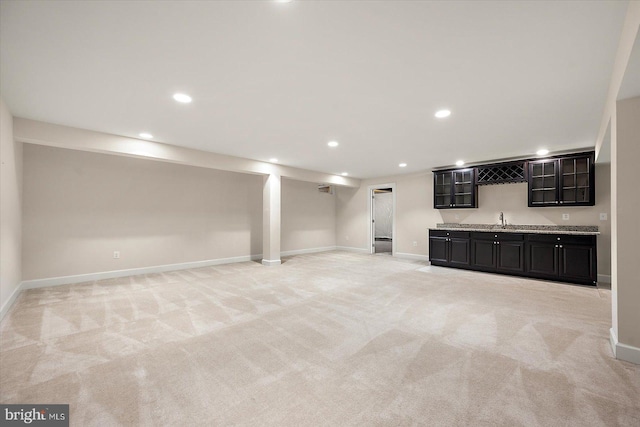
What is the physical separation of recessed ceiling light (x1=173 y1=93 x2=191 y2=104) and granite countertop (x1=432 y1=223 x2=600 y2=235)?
19.5 feet

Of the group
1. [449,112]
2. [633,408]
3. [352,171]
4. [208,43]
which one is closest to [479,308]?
[633,408]

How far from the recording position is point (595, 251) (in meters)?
4.59

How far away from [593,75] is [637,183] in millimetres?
1062

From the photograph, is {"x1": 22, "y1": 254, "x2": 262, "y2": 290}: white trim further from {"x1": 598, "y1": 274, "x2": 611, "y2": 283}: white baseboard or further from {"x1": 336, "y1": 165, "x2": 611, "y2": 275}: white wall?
{"x1": 598, "y1": 274, "x2": 611, "y2": 283}: white baseboard

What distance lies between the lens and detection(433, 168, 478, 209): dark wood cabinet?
6.30m

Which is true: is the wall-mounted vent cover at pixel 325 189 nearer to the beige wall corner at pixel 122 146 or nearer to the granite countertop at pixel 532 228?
the beige wall corner at pixel 122 146

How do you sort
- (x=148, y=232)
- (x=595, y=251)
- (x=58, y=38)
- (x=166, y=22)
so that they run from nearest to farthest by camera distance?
(x=166, y=22) → (x=58, y=38) → (x=595, y=251) → (x=148, y=232)

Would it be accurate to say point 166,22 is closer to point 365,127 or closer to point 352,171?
point 365,127

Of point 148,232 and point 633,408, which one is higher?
point 148,232

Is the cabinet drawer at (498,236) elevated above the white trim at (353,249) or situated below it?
above

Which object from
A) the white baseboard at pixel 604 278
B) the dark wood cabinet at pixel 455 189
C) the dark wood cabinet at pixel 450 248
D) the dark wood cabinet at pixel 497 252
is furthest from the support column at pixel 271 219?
the white baseboard at pixel 604 278

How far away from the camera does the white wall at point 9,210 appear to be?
124 inches

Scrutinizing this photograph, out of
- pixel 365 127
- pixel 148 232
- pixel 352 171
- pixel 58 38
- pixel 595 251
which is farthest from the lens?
pixel 352 171
